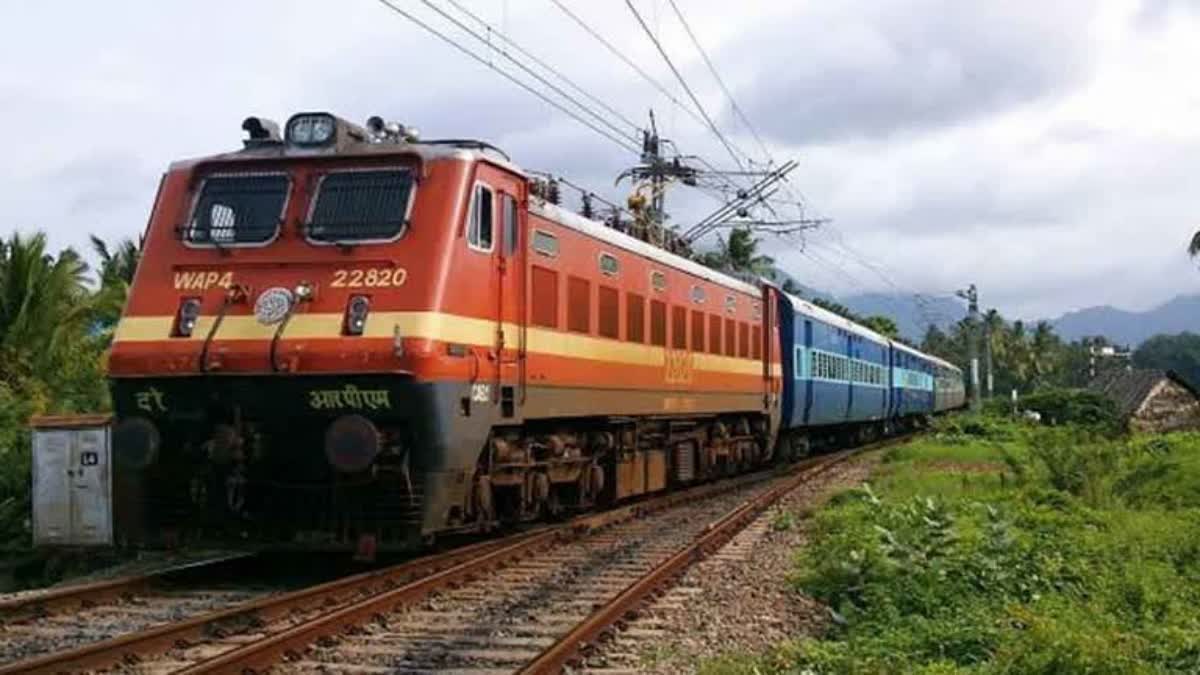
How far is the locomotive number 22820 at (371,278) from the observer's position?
10922 millimetres

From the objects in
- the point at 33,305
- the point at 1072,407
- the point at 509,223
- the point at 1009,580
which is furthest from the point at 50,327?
the point at 1072,407

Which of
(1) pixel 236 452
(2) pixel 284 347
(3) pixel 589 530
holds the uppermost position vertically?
(2) pixel 284 347

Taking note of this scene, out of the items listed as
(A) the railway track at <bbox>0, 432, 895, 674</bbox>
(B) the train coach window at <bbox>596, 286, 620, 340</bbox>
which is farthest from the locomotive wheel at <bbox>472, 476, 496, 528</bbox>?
(B) the train coach window at <bbox>596, 286, 620, 340</bbox>

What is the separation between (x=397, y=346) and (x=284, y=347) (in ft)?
3.05

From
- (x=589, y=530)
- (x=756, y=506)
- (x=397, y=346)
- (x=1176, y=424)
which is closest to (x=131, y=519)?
(x=397, y=346)

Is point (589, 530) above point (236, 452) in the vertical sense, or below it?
below

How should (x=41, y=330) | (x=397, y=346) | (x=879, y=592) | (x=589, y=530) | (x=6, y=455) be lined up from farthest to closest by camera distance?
(x=41, y=330) → (x=6, y=455) → (x=589, y=530) → (x=397, y=346) → (x=879, y=592)

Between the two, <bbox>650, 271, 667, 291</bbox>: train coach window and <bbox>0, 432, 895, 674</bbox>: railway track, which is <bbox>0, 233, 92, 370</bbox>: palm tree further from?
<bbox>0, 432, 895, 674</bbox>: railway track

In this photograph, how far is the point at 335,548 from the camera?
1094 centimetres

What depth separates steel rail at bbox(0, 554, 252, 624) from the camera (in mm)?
9359

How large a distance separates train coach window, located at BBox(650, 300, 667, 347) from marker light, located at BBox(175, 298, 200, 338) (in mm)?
7011

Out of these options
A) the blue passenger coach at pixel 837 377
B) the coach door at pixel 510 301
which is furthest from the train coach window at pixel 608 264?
the blue passenger coach at pixel 837 377

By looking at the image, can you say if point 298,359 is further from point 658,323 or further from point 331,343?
point 658,323

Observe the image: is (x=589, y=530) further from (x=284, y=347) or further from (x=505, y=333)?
(x=284, y=347)
